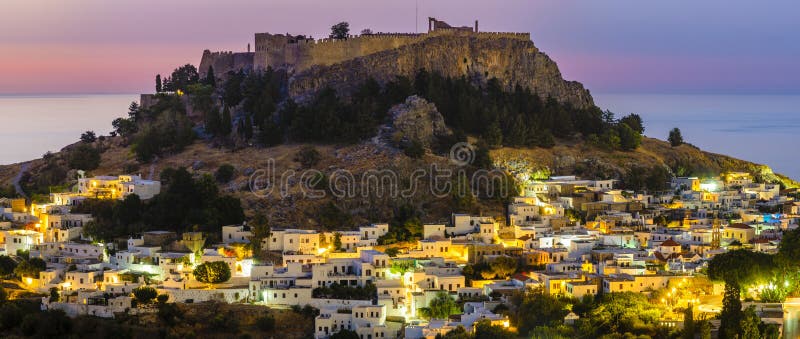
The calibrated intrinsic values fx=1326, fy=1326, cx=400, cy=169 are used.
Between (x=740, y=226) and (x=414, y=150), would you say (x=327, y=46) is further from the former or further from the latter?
(x=740, y=226)

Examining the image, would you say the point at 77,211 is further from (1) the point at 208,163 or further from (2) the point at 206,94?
(2) the point at 206,94

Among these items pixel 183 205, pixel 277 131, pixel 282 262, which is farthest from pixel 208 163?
pixel 282 262

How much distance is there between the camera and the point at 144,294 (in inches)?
1273

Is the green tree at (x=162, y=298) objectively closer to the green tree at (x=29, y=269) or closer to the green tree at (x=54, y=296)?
the green tree at (x=54, y=296)

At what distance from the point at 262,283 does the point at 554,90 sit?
2200 cm

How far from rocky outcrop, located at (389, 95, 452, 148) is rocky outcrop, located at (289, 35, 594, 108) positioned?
2.41 m

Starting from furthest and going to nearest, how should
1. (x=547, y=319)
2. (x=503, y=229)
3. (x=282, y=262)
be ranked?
(x=503, y=229)
(x=282, y=262)
(x=547, y=319)

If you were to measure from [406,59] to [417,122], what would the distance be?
13.6 ft

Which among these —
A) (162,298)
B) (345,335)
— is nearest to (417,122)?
(162,298)

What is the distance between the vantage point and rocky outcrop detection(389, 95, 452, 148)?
44.6m

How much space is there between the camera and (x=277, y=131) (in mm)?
45375

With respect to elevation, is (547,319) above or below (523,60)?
below

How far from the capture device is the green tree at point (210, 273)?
110 ft

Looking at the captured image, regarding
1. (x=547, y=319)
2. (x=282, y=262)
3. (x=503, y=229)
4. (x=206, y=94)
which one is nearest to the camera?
(x=547, y=319)
